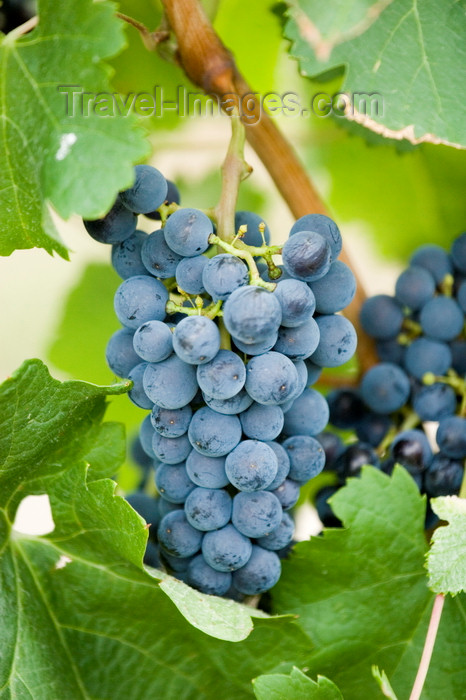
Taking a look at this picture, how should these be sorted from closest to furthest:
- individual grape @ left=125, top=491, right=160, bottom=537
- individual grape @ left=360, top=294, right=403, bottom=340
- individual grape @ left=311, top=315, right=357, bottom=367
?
individual grape @ left=311, top=315, right=357, bottom=367, individual grape @ left=125, top=491, right=160, bottom=537, individual grape @ left=360, top=294, right=403, bottom=340

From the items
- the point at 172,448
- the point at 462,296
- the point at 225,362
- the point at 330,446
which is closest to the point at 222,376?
the point at 225,362

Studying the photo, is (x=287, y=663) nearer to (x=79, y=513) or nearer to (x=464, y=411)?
(x=79, y=513)

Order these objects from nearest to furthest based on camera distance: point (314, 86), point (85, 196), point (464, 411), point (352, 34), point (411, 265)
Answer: point (85, 196) → point (352, 34) → point (464, 411) → point (411, 265) → point (314, 86)

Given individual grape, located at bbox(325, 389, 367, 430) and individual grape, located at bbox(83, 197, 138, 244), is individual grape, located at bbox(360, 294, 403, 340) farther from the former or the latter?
individual grape, located at bbox(83, 197, 138, 244)

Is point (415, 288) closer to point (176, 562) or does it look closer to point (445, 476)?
point (445, 476)

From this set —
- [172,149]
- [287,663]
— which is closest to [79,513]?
[287,663]

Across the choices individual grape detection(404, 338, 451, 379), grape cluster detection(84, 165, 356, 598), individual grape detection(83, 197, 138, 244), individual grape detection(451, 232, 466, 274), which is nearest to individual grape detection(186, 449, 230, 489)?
grape cluster detection(84, 165, 356, 598)
